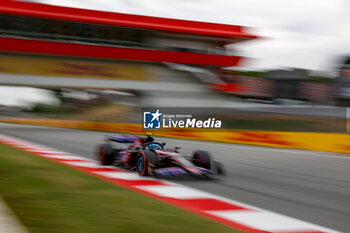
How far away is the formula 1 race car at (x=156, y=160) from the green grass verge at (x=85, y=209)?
158 centimetres

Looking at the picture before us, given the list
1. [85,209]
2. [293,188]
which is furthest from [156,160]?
[85,209]

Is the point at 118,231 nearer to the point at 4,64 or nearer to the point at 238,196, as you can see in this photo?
the point at 238,196

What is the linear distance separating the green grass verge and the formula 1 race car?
1.58 m

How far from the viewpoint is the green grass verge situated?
2.93 metres

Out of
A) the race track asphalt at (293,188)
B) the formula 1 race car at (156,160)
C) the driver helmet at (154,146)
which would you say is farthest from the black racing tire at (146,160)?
the race track asphalt at (293,188)

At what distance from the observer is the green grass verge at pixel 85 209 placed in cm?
293

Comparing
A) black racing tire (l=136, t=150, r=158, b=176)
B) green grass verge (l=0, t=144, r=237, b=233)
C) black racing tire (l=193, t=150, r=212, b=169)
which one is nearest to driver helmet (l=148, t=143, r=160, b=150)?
black racing tire (l=136, t=150, r=158, b=176)

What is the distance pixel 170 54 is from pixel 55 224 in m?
28.2

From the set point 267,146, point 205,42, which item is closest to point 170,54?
point 205,42

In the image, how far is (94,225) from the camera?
2941 millimetres

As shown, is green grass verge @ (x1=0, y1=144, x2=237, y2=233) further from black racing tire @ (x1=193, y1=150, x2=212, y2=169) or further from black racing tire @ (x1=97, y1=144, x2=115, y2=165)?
black racing tire @ (x1=97, y1=144, x2=115, y2=165)
